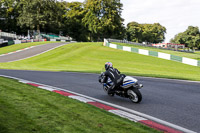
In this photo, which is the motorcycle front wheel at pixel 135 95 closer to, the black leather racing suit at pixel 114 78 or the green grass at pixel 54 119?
the black leather racing suit at pixel 114 78

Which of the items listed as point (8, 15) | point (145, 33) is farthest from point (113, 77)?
point (145, 33)

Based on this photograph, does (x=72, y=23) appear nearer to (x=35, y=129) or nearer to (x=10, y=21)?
(x=10, y=21)

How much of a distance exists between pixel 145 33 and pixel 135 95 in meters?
117

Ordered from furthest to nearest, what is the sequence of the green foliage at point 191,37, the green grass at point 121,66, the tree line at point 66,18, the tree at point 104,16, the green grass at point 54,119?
the green foliage at point 191,37 → the tree line at point 66,18 → the tree at point 104,16 → the green grass at point 121,66 → the green grass at point 54,119

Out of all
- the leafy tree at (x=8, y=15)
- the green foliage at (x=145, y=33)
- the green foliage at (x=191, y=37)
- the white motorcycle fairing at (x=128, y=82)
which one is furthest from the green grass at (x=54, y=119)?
the green foliage at (x=191, y=37)

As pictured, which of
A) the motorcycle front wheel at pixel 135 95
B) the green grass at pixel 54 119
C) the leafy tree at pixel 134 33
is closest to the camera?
the green grass at pixel 54 119

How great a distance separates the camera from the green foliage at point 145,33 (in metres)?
120

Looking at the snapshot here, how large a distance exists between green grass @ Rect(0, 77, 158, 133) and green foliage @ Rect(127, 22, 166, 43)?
115451 mm

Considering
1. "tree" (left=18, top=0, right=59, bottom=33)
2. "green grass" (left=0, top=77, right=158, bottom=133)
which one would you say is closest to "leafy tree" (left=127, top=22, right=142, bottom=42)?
"tree" (left=18, top=0, right=59, bottom=33)

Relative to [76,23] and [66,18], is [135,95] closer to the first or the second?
[76,23]

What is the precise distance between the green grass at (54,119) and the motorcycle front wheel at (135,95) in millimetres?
2047

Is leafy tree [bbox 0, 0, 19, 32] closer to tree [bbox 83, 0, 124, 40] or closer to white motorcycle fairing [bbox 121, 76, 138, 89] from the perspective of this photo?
tree [bbox 83, 0, 124, 40]

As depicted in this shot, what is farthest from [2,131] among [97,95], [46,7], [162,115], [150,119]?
[46,7]

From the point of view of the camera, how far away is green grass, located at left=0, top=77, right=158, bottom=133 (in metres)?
4.18
